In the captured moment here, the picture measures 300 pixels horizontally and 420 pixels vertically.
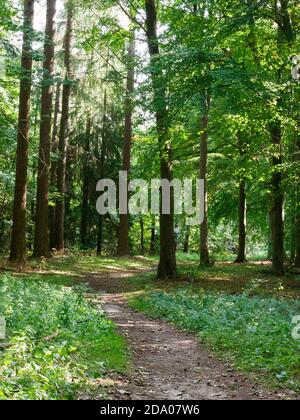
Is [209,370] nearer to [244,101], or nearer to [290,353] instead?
[290,353]

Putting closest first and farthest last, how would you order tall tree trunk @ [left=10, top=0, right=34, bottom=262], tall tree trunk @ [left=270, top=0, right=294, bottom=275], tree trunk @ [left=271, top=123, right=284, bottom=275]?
tall tree trunk @ [left=270, top=0, right=294, bottom=275] < tall tree trunk @ [left=10, top=0, right=34, bottom=262] < tree trunk @ [left=271, top=123, right=284, bottom=275]

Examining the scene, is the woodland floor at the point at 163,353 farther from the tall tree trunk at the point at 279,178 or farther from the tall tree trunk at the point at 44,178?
the tall tree trunk at the point at 44,178

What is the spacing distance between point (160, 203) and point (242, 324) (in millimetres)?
8714

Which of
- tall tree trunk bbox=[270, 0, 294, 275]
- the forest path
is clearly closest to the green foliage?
the forest path

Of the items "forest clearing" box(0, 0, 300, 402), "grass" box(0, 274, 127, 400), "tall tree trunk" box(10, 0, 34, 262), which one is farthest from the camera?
"tall tree trunk" box(10, 0, 34, 262)

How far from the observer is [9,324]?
7.86m

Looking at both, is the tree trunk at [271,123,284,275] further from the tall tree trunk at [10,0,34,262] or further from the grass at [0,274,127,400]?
the grass at [0,274,127,400]

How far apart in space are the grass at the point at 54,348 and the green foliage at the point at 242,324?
1.96 metres

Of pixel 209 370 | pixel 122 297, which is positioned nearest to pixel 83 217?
pixel 122 297

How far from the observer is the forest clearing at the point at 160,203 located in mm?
7121

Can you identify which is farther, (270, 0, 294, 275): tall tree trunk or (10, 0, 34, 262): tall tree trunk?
(10, 0, 34, 262): tall tree trunk

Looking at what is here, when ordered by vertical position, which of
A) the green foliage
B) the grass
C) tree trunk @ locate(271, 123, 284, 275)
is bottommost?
the green foliage

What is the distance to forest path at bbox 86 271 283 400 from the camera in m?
6.47

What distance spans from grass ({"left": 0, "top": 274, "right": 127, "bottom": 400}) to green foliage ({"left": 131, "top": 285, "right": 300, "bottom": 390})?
1960 mm
